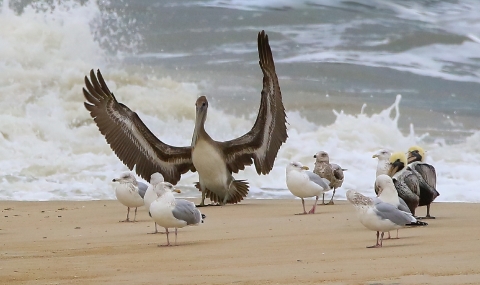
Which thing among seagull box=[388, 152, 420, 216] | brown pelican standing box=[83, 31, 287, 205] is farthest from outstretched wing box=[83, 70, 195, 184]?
seagull box=[388, 152, 420, 216]

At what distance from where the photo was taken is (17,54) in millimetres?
22609

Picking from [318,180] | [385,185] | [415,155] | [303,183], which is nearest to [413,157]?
[415,155]

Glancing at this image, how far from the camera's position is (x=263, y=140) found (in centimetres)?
1258

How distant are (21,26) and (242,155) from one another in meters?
12.4

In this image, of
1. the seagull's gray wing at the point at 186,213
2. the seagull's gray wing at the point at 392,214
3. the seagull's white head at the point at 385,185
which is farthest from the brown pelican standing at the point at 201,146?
the seagull's gray wing at the point at 392,214

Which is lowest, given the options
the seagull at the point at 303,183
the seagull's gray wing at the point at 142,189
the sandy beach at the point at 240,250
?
the sandy beach at the point at 240,250

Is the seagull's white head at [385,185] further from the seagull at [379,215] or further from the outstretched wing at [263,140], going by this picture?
the outstretched wing at [263,140]

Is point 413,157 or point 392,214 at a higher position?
point 413,157

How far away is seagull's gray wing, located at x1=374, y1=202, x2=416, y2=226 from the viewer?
27.0 ft

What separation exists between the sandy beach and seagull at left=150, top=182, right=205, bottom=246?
20 centimetres

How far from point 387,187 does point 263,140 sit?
12.2 feet

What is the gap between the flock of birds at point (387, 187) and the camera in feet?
27.1

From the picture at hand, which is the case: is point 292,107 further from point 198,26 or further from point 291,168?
point 291,168

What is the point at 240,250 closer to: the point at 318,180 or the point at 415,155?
the point at 318,180
